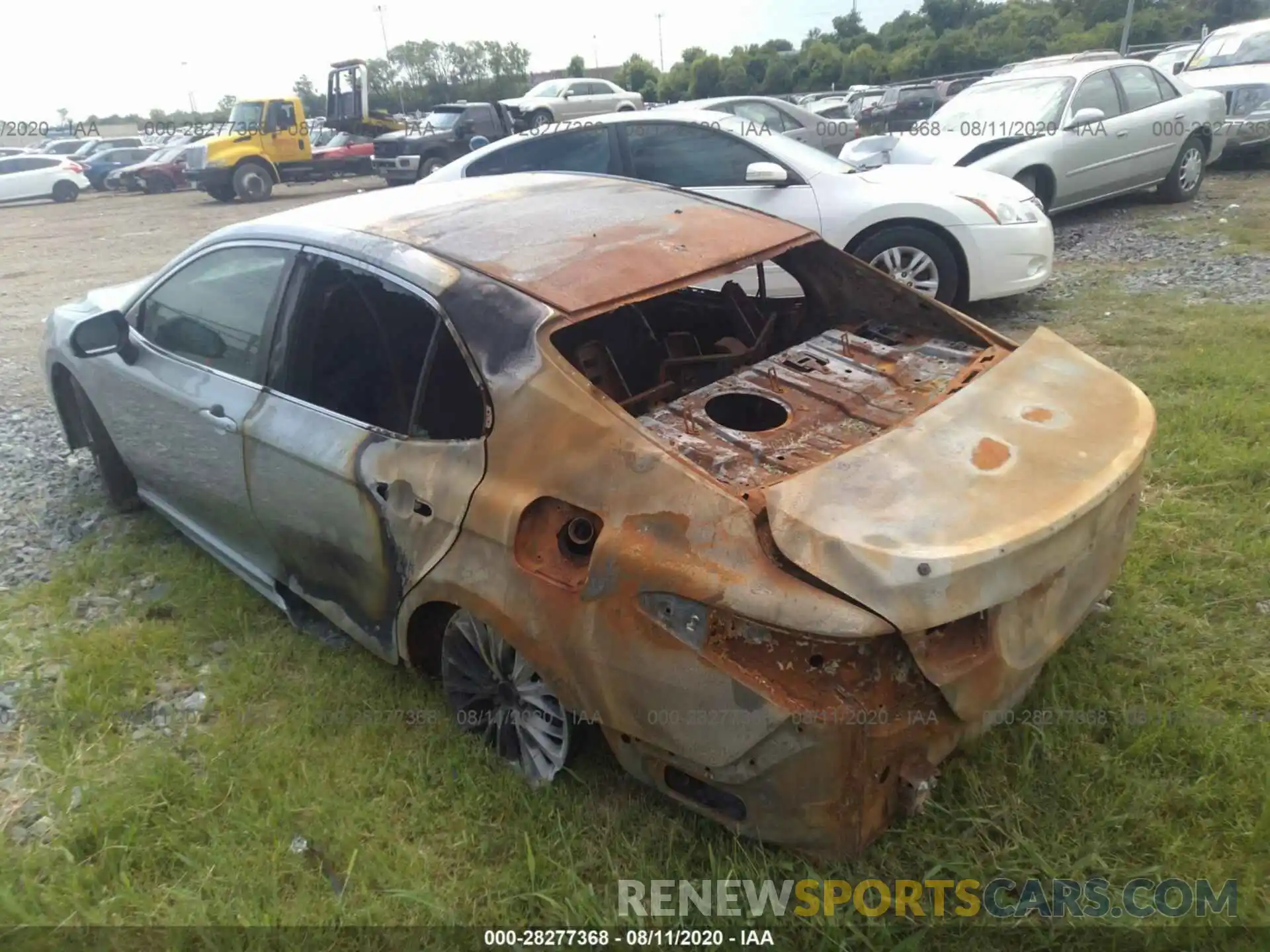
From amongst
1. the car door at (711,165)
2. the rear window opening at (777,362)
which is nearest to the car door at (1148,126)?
the car door at (711,165)

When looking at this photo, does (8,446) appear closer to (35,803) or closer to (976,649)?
(35,803)

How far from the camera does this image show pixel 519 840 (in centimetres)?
233

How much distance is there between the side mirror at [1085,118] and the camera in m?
7.78

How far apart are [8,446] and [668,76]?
37.0 m

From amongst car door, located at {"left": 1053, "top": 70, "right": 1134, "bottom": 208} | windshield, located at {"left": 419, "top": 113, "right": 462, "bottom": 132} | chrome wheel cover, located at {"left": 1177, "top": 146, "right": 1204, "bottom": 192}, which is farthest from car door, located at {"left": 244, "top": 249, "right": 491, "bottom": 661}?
windshield, located at {"left": 419, "top": 113, "right": 462, "bottom": 132}

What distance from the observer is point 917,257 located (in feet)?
19.0

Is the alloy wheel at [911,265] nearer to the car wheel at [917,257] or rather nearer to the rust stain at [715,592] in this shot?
the car wheel at [917,257]

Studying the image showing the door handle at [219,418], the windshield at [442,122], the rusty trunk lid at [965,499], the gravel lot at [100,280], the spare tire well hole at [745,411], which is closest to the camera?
the rusty trunk lid at [965,499]

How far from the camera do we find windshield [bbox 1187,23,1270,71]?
1120 centimetres

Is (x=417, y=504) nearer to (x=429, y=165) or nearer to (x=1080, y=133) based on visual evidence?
(x=1080, y=133)

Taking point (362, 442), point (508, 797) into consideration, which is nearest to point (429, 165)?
point (362, 442)

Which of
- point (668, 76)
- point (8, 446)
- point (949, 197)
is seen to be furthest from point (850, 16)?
point (8, 446)

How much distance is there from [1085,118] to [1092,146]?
0.43 m

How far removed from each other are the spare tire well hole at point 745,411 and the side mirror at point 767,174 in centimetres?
361
